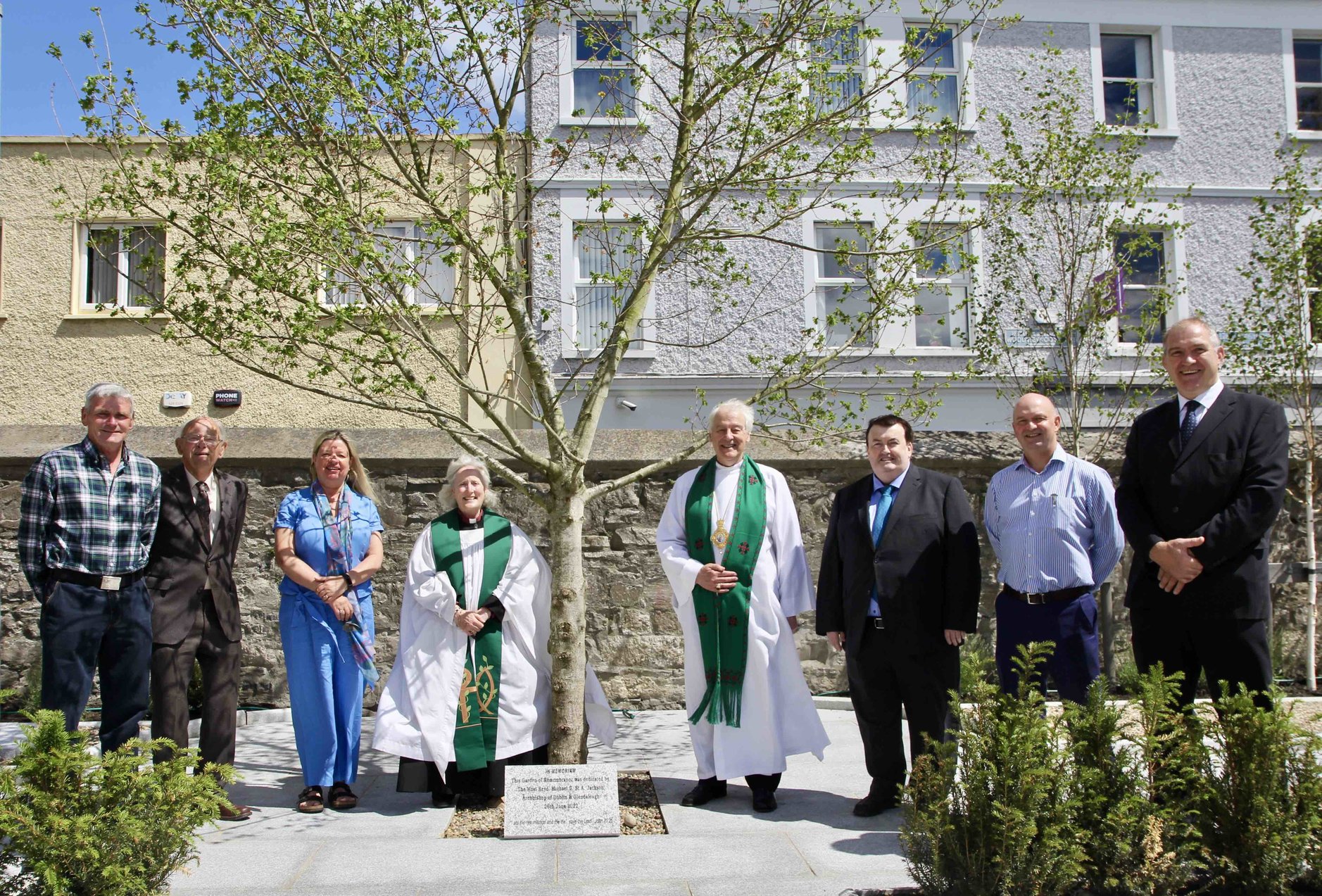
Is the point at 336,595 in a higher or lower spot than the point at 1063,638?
higher

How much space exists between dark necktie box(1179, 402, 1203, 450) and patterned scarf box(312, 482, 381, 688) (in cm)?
382

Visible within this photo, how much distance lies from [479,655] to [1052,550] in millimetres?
2693

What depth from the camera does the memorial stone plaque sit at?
4.71 m

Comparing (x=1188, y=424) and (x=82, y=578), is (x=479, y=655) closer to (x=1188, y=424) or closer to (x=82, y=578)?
(x=82, y=578)

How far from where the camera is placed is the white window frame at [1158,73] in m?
16.3

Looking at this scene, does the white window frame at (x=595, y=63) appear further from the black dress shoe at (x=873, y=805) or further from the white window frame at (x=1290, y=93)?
the white window frame at (x=1290, y=93)

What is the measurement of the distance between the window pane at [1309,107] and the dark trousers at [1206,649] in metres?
15.6

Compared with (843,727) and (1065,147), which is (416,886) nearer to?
(843,727)

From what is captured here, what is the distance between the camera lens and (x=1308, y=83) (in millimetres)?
16922

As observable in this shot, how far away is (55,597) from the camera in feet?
15.9

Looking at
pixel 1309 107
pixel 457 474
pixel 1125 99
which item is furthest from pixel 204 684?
pixel 1309 107

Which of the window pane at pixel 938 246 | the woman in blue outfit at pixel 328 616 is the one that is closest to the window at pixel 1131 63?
the window pane at pixel 938 246

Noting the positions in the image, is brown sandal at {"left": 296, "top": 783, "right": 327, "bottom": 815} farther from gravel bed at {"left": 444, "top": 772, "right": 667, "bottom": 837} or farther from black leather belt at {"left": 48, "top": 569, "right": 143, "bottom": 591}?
black leather belt at {"left": 48, "top": 569, "right": 143, "bottom": 591}

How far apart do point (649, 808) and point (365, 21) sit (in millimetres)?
3920
